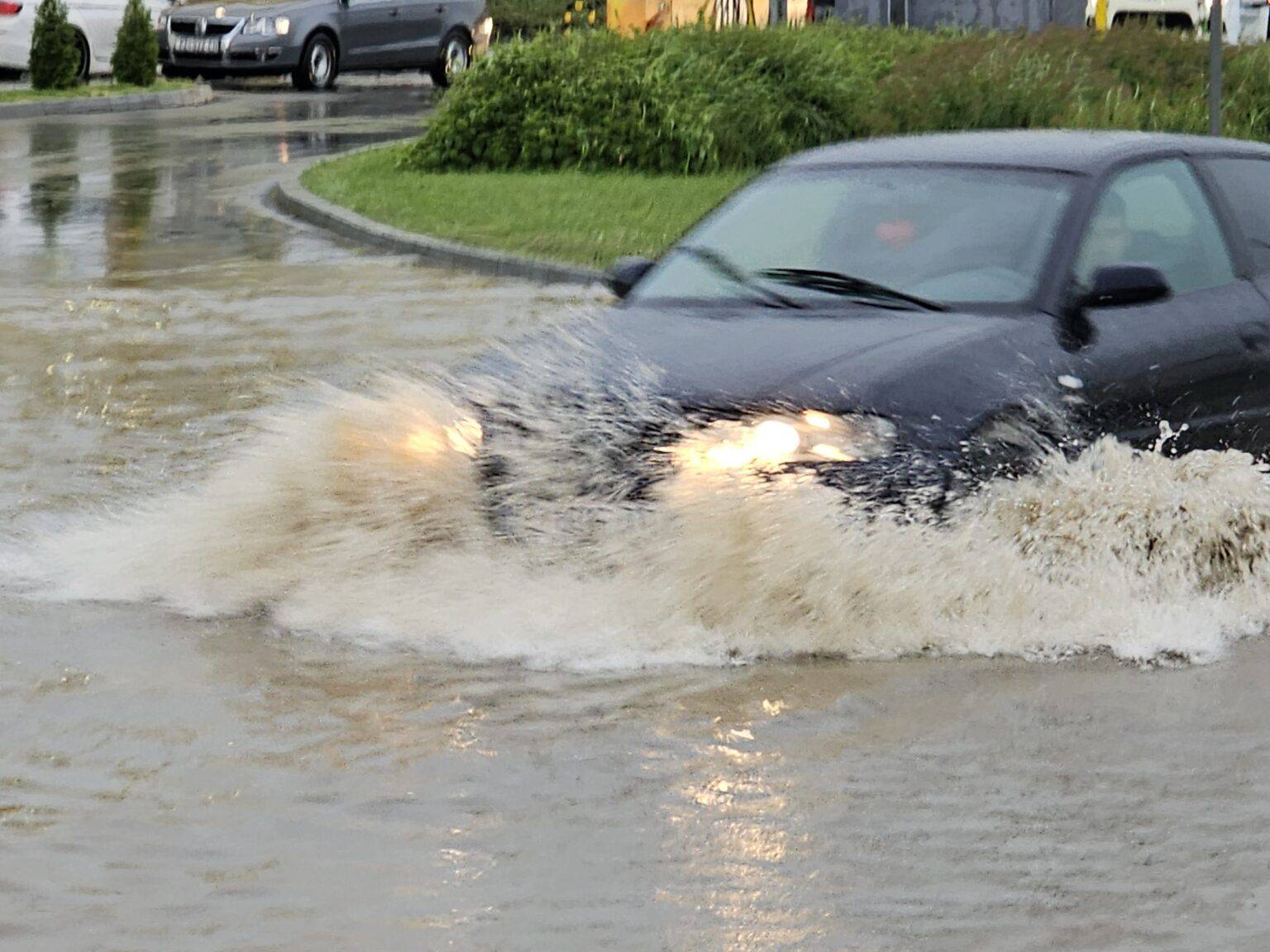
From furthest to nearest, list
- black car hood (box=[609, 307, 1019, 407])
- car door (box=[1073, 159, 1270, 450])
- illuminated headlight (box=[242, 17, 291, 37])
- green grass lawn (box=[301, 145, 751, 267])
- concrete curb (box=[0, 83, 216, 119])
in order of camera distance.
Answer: illuminated headlight (box=[242, 17, 291, 37]) < concrete curb (box=[0, 83, 216, 119]) < green grass lawn (box=[301, 145, 751, 267]) < car door (box=[1073, 159, 1270, 450]) < black car hood (box=[609, 307, 1019, 407])

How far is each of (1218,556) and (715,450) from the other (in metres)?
1.66

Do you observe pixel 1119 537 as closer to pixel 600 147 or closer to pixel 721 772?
pixel 721 772

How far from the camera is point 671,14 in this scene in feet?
88.3

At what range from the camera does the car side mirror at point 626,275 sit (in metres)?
8.60

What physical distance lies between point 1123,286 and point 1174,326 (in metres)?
0.36

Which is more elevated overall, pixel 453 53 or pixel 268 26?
pixel 268 26

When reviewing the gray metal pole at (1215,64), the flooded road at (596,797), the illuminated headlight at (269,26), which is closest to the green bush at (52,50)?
the illuminated headlight at (269,26)

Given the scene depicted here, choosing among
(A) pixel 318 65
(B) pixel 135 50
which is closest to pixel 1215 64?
(B) pixel 135 50

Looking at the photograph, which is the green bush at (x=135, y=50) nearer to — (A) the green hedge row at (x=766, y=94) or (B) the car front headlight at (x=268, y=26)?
(B) the car front headlight at (x=268, y=26)

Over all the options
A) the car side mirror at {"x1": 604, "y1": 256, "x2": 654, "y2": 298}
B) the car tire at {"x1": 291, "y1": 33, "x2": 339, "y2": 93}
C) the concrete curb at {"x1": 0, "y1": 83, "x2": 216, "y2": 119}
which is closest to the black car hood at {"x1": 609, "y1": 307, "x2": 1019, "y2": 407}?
the car side mirror at {"x1": 604, "y1": 256, "x2": 654, "y2": 298}

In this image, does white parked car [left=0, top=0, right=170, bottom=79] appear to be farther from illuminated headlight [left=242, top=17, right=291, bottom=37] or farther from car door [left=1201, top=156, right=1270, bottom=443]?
car door [left=1201, top=156, right=1270, bottom=443]

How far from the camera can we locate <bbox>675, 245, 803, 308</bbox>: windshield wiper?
7.86 meters

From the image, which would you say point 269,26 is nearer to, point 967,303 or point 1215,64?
point 1215,64

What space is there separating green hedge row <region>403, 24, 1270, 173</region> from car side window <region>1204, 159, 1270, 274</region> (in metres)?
12.3
